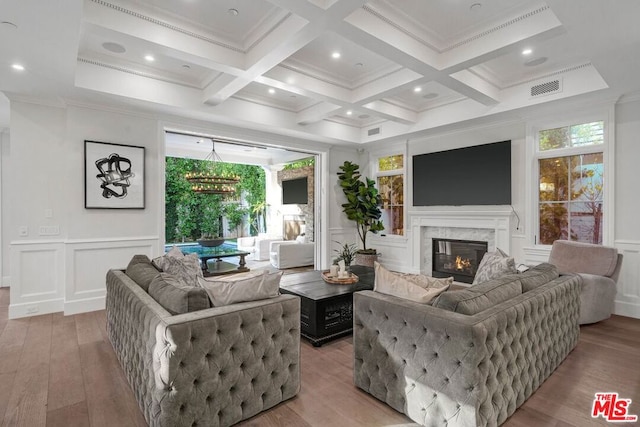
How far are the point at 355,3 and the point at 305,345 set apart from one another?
3.04 meters

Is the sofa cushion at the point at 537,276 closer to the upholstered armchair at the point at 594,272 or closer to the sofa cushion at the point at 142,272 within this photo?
the upholstered armchair at the point at 594,272

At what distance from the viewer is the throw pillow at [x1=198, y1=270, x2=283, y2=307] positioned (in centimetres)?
213

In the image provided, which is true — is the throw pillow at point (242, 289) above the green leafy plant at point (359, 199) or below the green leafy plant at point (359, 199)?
below

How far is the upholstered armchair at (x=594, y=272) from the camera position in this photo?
3.77 meters

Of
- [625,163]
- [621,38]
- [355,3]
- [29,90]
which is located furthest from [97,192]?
[625,163]

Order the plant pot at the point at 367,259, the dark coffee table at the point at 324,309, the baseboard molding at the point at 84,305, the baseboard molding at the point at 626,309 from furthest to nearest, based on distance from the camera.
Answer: the plant pot at the point at 367,259
the baseboard molding at the point at 84,305
the baseboard molding at the point at 626,309
the dark coffee table at the point at 324,309

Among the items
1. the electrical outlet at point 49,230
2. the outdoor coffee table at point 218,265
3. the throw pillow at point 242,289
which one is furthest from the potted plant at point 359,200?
the electrical outlet at point 49,230

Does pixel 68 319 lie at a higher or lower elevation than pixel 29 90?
lower

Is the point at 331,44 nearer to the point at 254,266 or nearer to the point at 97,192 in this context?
the point at 97,192

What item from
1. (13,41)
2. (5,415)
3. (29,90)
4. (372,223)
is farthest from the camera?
(372,223)

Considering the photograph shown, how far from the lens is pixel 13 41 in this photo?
279 centimetres

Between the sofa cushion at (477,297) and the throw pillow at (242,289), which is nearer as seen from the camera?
the sofa cushion at (477,297)

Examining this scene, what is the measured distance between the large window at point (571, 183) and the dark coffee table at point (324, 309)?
3.18m

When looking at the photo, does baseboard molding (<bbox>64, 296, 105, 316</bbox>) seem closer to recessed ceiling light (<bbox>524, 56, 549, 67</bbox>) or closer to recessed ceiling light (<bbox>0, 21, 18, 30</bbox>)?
recessed ceiling light (<bbox>0, 21, 18, 30</bbox>)
